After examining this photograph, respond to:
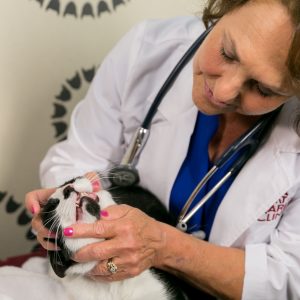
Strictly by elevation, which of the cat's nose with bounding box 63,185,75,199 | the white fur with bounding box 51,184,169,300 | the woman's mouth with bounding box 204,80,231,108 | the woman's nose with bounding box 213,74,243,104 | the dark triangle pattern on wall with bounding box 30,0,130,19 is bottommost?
the white fur with bounding box 51,184,169,300

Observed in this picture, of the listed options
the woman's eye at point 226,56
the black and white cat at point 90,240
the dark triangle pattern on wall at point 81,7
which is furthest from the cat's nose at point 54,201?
the dark triangle pattern on wall at point 81,7

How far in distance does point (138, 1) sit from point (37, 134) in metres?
0.51

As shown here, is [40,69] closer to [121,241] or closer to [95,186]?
[95,186]

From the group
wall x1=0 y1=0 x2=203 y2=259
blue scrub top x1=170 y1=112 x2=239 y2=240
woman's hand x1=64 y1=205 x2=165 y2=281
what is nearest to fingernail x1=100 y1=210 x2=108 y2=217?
woman's hand x1=64 y1=205 x2=165 y2=281

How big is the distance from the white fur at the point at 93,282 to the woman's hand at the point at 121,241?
0.07 feet

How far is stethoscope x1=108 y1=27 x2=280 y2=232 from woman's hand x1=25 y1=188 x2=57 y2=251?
0.52ft

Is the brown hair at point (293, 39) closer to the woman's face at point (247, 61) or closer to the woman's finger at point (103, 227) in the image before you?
the woman's face at point (247, 61)

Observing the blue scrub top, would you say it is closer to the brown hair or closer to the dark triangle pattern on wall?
the brown hair

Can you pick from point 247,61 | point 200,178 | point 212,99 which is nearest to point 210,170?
point 200,178

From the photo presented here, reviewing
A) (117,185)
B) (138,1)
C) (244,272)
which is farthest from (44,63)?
(244,272)

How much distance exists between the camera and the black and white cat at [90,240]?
2.57ft

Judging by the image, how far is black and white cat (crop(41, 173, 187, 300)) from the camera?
0.78m

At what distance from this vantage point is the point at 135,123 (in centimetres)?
111

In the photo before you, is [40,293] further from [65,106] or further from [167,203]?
[65,106]
